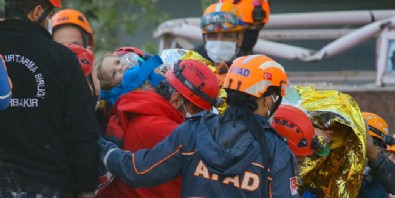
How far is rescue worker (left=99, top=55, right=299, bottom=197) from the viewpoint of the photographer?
4520 mm

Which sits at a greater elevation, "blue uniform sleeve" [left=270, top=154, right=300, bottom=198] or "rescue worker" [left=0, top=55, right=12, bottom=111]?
"rescue worker" [left=0, top=55, right=12, bottom=111]

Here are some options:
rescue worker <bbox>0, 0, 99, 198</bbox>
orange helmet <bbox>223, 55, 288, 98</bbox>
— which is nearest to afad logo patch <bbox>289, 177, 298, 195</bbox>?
orange helmet <bbox>223, 55, 288, 98</bbox>

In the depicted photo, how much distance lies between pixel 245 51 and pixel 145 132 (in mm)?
2693

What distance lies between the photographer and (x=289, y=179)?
4570mm

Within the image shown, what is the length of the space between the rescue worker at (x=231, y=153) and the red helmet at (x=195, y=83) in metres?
0.15

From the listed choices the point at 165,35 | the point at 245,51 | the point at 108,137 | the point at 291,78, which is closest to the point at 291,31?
the point at 291,78

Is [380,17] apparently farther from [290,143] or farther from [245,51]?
[290,143]

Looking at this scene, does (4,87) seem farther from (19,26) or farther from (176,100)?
(176,100)

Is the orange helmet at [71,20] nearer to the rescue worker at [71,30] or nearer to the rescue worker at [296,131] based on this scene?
the rescue worker at [71,30]

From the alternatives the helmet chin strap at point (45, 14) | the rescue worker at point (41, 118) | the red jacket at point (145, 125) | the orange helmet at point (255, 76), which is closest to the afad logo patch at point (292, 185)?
the orange helmet at point (255, 76)

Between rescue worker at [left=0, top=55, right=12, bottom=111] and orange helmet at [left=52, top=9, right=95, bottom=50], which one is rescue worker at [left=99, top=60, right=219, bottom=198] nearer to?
rescue worker at [left=0, top=55, right=12, bottom=111]

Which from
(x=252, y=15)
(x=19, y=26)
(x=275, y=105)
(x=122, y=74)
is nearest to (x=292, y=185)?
(x=275, y=105)

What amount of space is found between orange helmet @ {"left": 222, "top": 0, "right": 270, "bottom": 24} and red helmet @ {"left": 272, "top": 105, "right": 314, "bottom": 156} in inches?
103

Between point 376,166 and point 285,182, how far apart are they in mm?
1512
